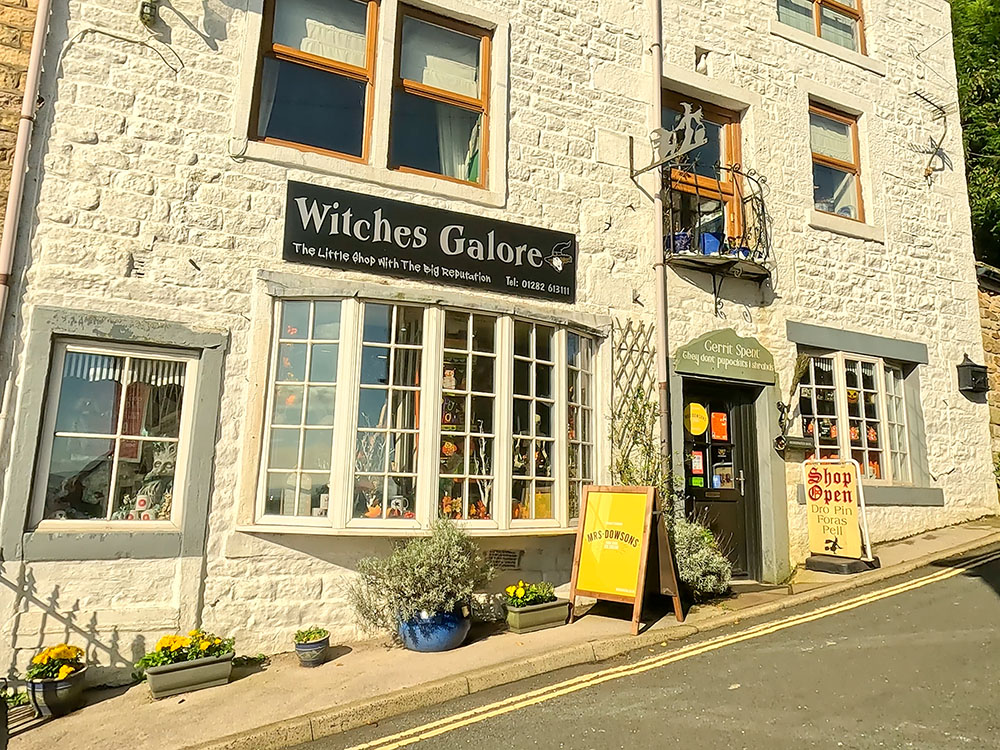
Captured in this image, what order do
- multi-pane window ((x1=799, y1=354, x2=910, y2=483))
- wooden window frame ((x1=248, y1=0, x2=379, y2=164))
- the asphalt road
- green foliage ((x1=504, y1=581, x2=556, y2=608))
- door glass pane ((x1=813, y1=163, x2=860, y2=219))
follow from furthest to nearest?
door glass pane ((x1=813, y1=163, x2=860, y2=219)), multi-pane window ((x1=799, y1=354, x2=910, y2=483)), wooden window frame ((x1=248, y1=0, x2=379, y2=164)), green foliage ((x1=504, y1=581, x2=556, y2=608)), the asphalt road

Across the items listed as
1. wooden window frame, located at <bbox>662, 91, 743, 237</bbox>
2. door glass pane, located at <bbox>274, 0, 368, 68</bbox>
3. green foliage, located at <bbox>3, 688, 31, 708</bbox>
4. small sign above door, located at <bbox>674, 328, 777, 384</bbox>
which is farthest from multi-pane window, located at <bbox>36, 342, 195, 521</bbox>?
wooden window frame, located at <bbox>662, 91, 743, 237</bbox>

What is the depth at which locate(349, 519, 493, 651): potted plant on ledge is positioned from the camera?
19.0ft

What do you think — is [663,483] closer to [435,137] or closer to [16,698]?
[435,137]

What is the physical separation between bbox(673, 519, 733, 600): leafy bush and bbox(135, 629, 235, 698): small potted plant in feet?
13.7

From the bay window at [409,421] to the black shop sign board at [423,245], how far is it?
1.40ft

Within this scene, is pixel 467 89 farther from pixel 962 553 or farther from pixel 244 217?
pixel 962 553

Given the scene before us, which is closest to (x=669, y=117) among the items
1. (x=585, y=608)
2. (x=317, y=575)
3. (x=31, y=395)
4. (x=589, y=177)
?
(x=589, y=177)

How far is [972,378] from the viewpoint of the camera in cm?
1035

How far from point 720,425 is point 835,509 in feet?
5.16

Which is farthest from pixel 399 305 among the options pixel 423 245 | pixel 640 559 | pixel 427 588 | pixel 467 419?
pixel 640 559

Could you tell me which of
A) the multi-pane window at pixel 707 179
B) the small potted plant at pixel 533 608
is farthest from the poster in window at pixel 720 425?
the small potted plant at pixel 533 608

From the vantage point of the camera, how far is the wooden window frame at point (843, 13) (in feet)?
34.5

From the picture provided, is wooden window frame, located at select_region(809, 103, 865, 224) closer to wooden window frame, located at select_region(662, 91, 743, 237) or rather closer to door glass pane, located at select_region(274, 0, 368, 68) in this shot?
wooden window frame, located at select_region(662, 91, 743, 237)

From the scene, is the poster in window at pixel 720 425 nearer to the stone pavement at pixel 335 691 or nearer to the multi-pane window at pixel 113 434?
the stone pavement at pixel 335 691
